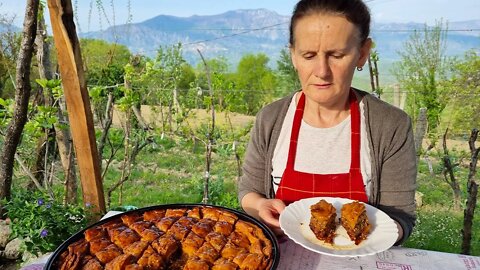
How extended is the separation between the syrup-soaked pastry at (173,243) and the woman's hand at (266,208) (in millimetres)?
135

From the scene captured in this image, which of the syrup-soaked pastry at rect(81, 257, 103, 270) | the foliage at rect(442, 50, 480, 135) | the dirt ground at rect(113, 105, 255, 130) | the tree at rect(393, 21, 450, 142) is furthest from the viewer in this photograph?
the tree at rect(393, 21, 450, 142)

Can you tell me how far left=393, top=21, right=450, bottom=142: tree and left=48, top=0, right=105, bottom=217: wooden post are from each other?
626cm

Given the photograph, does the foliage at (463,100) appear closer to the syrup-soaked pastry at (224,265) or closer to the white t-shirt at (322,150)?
the white t-shirt at (322,150)

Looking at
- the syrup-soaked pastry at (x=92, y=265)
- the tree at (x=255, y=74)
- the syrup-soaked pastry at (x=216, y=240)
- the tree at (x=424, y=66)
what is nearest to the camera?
the syrup-soaked pastry at (x=92, y=265)

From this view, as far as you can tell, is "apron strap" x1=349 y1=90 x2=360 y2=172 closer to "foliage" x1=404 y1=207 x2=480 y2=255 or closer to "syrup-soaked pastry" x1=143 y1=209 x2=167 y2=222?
"syrup-soaked pastry" x1=143 y1=209 x2=167 y2=222

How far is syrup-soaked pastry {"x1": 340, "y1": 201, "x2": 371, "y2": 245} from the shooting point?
122cm

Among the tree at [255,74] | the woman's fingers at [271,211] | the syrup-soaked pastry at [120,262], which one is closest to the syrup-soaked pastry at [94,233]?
the syrup-soaked pastry at [120,262]

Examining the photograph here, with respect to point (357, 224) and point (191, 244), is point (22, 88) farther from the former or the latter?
point (357, 224)

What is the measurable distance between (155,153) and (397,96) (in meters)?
4.02

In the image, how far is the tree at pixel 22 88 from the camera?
2.28 meters

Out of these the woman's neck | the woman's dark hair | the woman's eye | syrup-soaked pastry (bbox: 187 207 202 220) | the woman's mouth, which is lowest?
syrup-soaked pastry (bbox: 187 207 202 220)

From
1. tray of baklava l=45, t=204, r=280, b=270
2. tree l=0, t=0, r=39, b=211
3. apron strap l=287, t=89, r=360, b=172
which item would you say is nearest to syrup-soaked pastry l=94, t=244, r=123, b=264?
tray of baklava l=45, t=204, r=280, b=270

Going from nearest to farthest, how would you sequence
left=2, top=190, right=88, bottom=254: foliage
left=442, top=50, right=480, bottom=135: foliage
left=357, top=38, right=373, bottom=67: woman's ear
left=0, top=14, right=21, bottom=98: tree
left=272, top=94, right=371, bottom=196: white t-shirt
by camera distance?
1. left=357, top=38, right=373, bottom=67: woman's ear
2. left=272, top=94, right=371, bottom=196: white t-shirt
3. left=2, top=190, right=88, bottom=254: foliage
4. left=0, top=14, right=21, bottom=98: tree
5. left=442, top=50, right=480, bottom=135: foliage

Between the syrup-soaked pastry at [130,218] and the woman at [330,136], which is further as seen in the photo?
the woman at [330,136]
